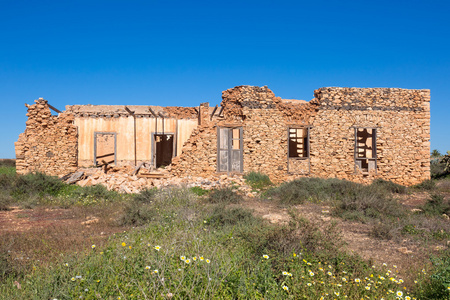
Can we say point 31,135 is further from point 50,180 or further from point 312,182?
point 312,182

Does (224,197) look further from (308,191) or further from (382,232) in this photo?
(382,232)

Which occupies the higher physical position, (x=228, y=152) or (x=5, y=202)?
(x=228, y=152)

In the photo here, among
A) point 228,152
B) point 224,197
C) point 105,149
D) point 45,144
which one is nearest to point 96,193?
point 224,197

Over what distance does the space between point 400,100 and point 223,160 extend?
28.4 feet

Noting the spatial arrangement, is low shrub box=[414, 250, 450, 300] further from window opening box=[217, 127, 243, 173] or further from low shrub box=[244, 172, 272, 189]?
window opening box=[217, 127, 243, 173]

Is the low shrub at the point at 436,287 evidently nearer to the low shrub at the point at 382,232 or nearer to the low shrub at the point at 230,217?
the low shrub at the point at 382,232

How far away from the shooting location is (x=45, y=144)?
14.5 metres

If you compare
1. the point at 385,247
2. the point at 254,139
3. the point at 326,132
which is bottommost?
the point at 385,247

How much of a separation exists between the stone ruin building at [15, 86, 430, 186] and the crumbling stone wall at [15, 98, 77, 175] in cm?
4

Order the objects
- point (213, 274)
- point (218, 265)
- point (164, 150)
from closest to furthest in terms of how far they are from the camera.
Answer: point (213, 274) → point (218, 265) → point (164, 150)

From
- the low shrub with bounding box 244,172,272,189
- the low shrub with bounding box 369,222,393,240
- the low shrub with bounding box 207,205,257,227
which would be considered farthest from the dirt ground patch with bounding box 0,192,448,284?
the low shrub with bounding box 244,172,272,189

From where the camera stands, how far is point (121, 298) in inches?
116

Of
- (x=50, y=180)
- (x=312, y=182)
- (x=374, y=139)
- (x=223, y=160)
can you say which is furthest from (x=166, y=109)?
(x=374, y=139)

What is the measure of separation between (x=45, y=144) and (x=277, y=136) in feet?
34.0
